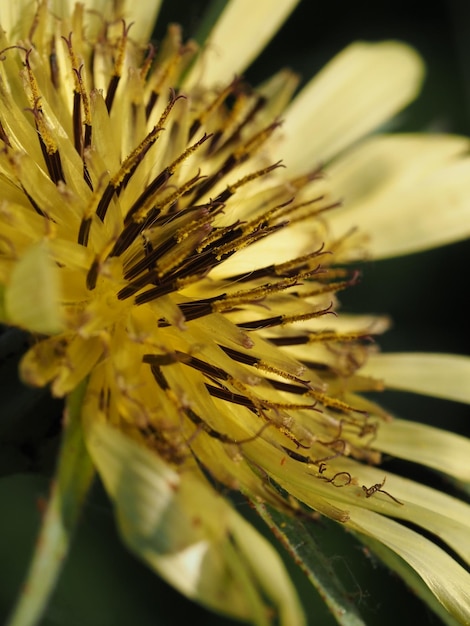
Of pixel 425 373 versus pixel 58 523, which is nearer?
pixel 58 523

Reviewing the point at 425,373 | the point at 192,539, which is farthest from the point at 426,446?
the point at 192,539

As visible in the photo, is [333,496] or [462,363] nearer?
[333,496]

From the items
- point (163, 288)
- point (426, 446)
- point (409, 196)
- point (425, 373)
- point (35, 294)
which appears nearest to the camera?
point (35, 294)

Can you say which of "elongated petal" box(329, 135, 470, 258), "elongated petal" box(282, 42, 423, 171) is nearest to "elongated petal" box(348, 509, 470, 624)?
"elongated petal" box(329, 135, 470, 258)

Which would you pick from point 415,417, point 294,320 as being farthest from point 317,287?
point 415,417

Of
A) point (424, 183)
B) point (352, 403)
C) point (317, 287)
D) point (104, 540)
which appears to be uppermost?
point (424, 183)

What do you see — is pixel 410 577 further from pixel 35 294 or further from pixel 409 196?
pixel 409 196

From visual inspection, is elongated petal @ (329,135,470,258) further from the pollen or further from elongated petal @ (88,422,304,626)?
elongated petal @ (88,422,304,626)

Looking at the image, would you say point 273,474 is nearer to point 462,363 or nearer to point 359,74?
point 462,363
